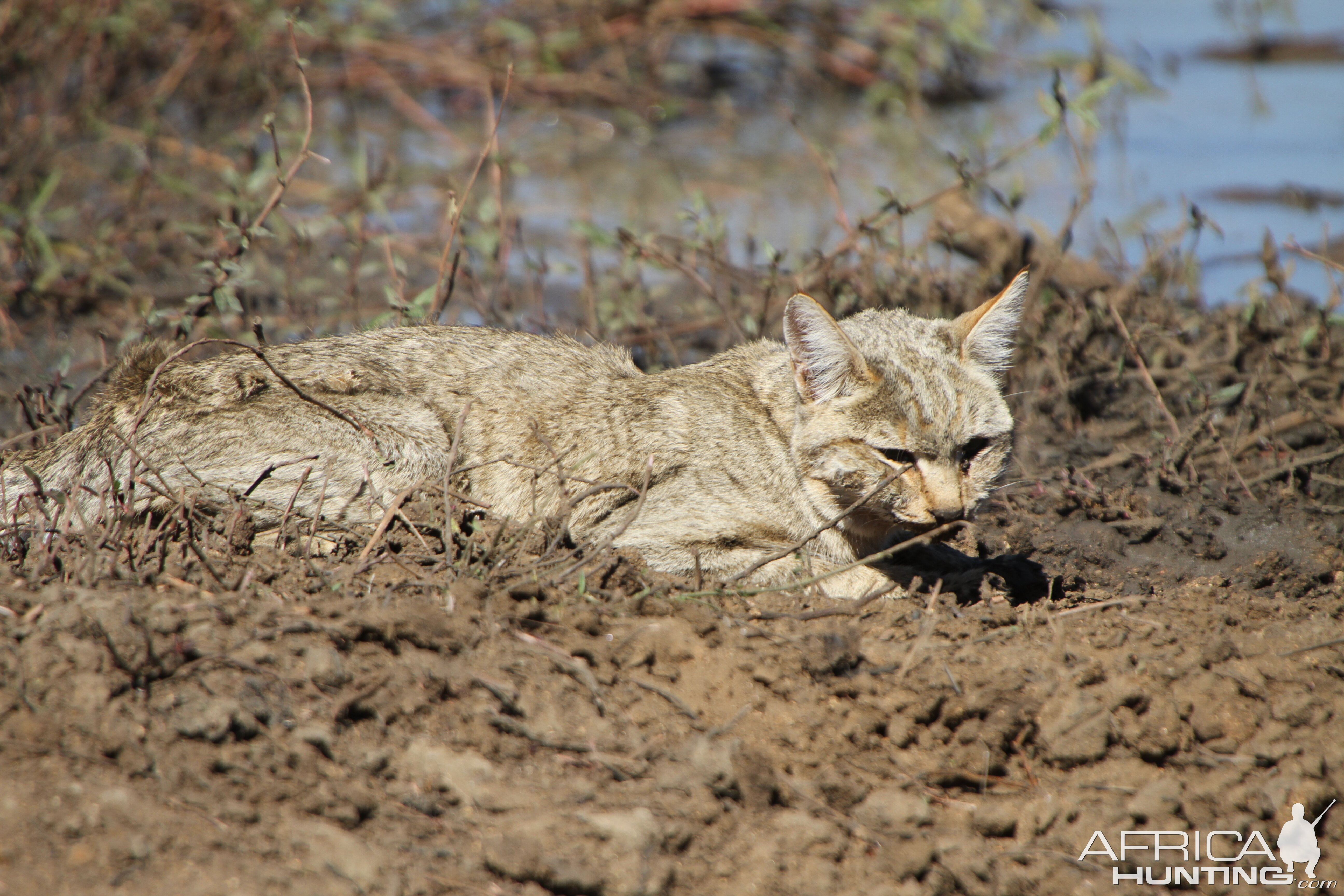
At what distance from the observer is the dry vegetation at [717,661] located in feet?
9.34

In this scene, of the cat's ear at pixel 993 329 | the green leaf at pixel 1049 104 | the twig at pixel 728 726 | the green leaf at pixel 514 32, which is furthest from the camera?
the green leaf at pixel 514 32

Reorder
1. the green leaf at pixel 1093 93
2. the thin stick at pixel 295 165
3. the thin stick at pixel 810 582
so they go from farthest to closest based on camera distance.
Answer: the green leaf at pixel 1093 93
the thin stick at pixel 295 165
the thin stick at pixel 810 582

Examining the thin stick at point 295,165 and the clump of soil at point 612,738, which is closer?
the clump of soil at point 612,738

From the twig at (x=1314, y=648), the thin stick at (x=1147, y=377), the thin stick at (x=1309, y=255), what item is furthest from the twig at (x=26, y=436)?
the thin stick at (x=1309, y=255)

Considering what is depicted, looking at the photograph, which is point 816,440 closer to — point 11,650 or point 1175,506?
point 1175,506

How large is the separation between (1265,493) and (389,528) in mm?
3936

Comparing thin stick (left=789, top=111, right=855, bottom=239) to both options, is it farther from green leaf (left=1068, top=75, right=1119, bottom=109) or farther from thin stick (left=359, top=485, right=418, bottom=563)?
thin stick (left=359, top=485, right=418, bottom=563)

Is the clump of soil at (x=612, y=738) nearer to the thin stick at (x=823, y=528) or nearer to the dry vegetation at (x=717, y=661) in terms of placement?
Answer: the dry vegetation at (x=717, y=661)

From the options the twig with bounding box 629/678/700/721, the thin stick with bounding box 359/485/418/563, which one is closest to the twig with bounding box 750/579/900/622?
the twig with bounding box 629/678/700/721

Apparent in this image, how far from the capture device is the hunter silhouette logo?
3.16m

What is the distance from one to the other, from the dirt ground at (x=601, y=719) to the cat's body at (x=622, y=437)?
0.89 feet

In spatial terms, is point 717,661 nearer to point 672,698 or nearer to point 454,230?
point 672,698

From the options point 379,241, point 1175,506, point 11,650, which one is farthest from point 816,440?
point 379,241

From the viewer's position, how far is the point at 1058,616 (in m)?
3.92
